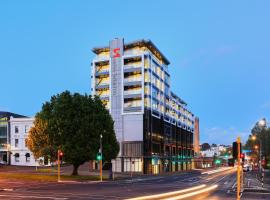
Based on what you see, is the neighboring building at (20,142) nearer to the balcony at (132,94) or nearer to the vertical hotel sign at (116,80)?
the vertical hotel sign at (116,80)

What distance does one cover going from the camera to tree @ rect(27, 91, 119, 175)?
66.2 m

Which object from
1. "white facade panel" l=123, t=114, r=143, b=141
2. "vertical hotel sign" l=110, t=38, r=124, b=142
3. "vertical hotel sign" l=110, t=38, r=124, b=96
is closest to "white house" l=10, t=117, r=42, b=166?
"vertical hotel sign" l=110, t=38, r=124, b=142

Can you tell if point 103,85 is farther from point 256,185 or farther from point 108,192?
point 108,192

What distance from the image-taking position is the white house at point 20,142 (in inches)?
4437

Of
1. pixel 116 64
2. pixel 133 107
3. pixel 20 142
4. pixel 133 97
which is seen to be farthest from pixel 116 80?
pixel 20 142

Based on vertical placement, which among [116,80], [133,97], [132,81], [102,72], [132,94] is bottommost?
[133,97]

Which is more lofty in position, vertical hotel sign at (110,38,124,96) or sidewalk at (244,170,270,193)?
vertical hotel sign at (110,38,124,96)

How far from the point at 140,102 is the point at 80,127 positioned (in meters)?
50.1

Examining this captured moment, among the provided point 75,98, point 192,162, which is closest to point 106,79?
point 75,98

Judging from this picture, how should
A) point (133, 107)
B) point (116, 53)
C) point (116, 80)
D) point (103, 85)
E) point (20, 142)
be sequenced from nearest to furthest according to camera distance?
point (20, 142)
point (133, 107)
point (116, 80)
point (116, 53)
point (103, 85)

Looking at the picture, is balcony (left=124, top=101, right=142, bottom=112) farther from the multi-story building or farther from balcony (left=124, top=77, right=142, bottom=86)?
balcony (left=124, top=77, right=142, bottom=86)

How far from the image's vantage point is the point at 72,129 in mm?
67312

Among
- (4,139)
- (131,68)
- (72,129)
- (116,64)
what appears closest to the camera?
(72,129)

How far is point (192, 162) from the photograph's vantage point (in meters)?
185
